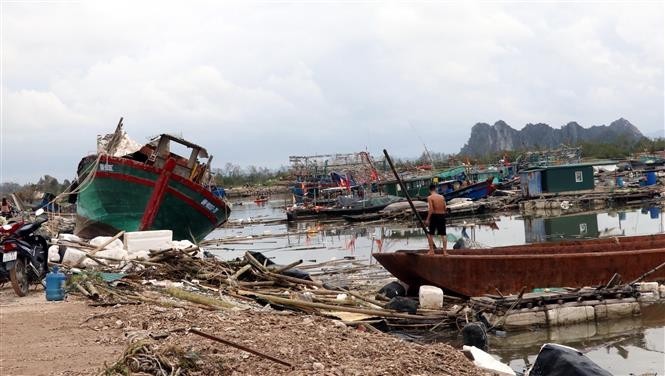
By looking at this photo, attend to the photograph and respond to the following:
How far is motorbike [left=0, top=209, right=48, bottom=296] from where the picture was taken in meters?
9.47

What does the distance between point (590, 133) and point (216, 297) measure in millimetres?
117896

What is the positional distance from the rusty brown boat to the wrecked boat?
1021 cm

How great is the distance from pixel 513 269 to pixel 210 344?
Answer: 7.47 m

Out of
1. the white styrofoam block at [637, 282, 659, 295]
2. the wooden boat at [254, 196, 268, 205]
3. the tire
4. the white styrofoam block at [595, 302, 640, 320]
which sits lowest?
the white styrofoam block at [595, 302, 640, 320]

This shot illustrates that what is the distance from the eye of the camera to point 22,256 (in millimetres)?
9875

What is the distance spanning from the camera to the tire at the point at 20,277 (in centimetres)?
948

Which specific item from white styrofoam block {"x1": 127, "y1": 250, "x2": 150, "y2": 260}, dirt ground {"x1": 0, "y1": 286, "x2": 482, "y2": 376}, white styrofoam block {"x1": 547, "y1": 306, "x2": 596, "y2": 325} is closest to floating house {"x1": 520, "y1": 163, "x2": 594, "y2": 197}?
white styrofoam block {"x1": 547, "y1": 306, "x2": 596, "y2": 325}

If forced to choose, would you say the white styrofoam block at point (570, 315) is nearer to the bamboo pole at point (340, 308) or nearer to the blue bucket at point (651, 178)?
the bamboo pole at point (340, 308)

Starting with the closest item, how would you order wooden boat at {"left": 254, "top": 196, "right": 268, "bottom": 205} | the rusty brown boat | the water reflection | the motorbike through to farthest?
the water reflection < the motorbike < the rusty brown boat < wooden boat at {"left": 254, "top": 196, "right": 268, "bottom": 205}

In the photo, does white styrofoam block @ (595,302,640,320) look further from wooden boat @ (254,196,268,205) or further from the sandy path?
wooden boat @ (254,196,268,205)

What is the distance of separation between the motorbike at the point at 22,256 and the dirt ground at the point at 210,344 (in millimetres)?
1369

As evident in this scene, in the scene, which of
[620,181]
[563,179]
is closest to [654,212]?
[563,179]

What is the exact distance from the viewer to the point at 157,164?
20.4 metres

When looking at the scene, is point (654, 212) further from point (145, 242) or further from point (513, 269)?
point (145, 242)
